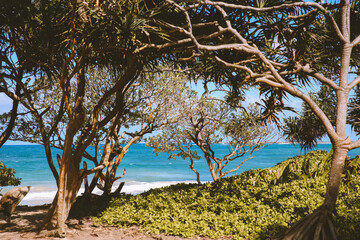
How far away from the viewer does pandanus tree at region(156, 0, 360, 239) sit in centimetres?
420

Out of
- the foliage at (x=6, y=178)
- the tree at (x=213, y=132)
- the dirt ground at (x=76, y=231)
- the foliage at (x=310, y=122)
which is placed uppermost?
the foliage at (x=310, y=122)

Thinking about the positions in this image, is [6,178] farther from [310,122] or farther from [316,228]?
[310,122]

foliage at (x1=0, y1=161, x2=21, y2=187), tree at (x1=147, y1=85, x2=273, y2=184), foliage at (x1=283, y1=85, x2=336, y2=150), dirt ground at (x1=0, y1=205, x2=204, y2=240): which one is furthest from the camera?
foliage at (x1=283, y1=85, x2=336, y2=150)

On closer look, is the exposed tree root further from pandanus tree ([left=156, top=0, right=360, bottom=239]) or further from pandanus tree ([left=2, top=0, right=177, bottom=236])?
pandanus tree ([left=2, top=0, right=177, bottom=236])

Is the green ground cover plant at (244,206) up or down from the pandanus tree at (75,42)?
down

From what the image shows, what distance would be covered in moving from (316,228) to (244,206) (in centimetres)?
268

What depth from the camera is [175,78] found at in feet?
31.6

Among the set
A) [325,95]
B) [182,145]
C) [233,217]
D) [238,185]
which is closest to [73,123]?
[233,217]

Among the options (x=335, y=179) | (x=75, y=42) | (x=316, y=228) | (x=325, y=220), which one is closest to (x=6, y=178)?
(x=75, y=42)

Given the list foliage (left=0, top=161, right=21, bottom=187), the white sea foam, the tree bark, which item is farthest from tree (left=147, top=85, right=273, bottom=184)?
the tree bark

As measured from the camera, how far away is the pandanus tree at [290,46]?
13.8 feet

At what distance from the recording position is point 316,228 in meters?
3.96

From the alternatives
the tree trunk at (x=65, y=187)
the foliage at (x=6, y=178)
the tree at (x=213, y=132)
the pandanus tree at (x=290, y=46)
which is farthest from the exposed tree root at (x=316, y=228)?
the foliage at (x=6, y=178)

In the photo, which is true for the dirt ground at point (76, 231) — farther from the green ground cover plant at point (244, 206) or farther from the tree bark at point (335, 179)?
the tree bark at point (335, 179)
